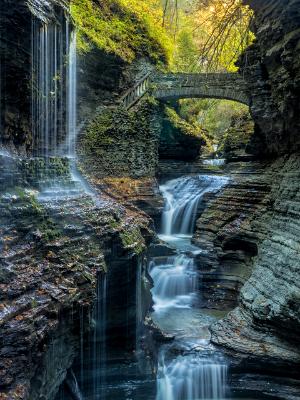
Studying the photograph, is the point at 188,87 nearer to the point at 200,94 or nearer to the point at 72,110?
the point at 200,94

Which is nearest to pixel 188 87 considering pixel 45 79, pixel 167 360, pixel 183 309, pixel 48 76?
pixel 48 76

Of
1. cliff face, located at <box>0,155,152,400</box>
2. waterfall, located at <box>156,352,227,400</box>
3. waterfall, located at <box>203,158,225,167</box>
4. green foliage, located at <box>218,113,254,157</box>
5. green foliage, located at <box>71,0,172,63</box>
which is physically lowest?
waterfall, located at <box>156,352,227,400</box>

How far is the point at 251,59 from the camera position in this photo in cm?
1170

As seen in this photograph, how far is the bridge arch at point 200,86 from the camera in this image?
1783cm

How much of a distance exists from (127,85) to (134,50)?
2.04m

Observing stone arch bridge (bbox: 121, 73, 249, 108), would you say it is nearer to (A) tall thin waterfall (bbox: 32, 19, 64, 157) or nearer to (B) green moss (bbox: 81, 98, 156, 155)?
(B) green moss (bbox: 81, 98, 156, 155)

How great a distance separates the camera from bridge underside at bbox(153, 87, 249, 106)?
17.8 metres

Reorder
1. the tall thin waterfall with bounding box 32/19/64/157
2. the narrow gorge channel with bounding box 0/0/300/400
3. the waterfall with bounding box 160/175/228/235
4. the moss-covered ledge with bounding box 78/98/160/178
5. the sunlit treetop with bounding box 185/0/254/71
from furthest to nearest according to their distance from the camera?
the moss-covered ledge with bounding box 78/98/160/178 < the waterfall with bounding box 160/175/228/235 < the tall thin waterfall with bounding box 32/19/64/157 < the narrow gorge channel with bounding box 0/0/300/400 < the sunlit treetop with bounding box 185/0/254/71

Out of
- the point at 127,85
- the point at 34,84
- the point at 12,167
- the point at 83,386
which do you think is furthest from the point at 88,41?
the point at 83,386

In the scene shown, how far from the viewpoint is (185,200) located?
16.4 meters

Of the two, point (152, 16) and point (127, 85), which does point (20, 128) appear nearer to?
point (127, 85)

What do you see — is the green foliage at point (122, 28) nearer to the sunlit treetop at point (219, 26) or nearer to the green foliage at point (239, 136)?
the green foliage at point (239, 136)

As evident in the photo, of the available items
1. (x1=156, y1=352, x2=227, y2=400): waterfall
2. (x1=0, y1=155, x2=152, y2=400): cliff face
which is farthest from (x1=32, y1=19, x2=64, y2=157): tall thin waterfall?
(x1=156, y1=352, x2=227, y2=400): waterfall

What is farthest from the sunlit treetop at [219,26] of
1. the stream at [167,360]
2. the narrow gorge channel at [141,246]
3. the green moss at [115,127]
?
the green moss at [115,127]
